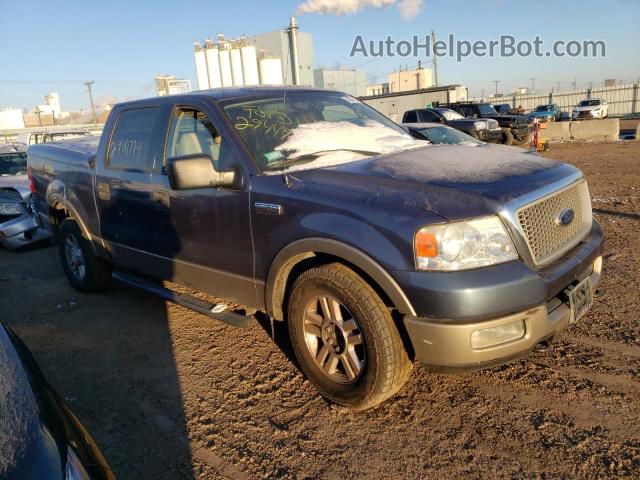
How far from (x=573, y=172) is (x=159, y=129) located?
3.01 meters

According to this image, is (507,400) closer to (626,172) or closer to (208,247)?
(208,247)

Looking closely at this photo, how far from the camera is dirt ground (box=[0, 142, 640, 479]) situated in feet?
8.12

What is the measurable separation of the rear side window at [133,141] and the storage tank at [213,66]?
2356cm

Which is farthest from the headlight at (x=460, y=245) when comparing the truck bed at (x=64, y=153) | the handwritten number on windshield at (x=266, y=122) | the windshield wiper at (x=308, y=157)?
the truck bed at (x=64, y=153)

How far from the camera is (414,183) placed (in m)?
2.66

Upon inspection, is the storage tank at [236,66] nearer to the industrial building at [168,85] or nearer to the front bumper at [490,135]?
the industrial building at [168,85]

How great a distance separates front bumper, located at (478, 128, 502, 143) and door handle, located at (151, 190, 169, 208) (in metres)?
14.6

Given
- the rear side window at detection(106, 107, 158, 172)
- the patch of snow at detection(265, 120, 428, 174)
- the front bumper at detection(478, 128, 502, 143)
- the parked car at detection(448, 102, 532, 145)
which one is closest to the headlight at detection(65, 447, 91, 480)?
the patch of snow at detection(265, 120, 428, 174)

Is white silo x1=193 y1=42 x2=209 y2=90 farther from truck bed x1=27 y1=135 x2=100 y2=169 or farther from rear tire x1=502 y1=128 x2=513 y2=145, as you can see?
truck bed x1=27 y1=135 x2=100 y2=169

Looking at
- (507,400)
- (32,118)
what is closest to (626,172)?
(507,400)

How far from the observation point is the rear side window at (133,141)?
400 cm

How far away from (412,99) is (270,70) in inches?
567

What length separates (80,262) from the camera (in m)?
5.20

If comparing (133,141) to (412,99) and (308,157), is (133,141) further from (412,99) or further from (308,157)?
(412,99)
